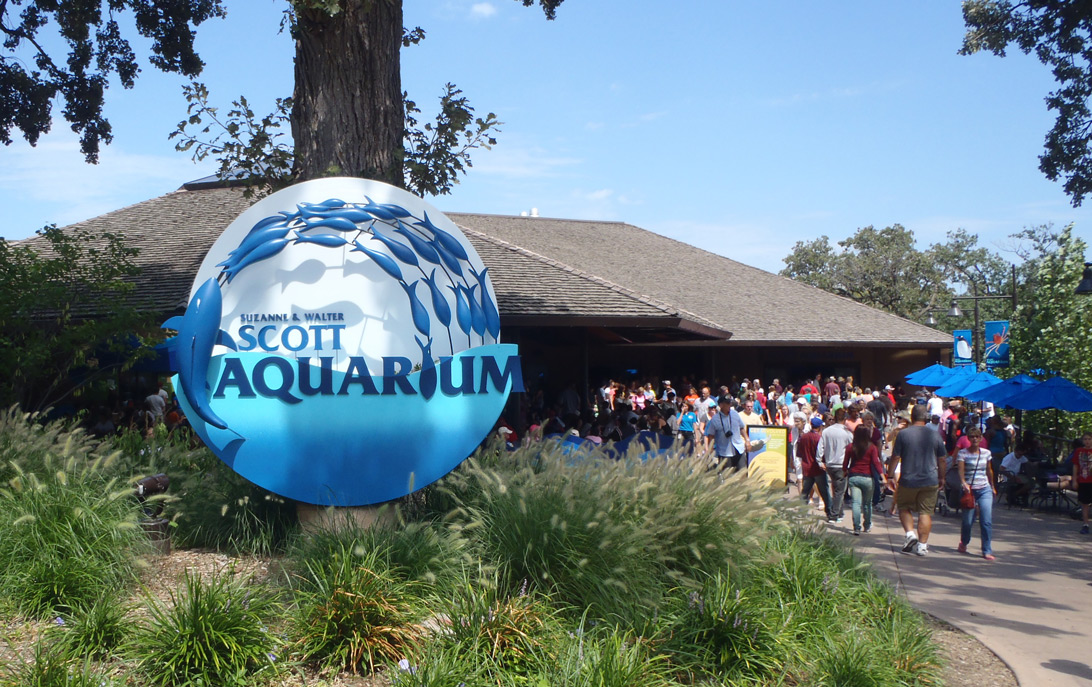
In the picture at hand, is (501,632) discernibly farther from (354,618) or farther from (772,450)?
(772,450)

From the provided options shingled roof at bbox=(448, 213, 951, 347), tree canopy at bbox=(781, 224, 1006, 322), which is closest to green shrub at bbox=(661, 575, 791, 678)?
shingled roof at bbox=(448, 213, 951, 347)

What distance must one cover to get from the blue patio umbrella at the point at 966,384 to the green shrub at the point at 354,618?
52.2ft

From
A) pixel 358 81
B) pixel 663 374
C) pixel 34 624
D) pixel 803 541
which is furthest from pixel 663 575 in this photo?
pixel 663 374

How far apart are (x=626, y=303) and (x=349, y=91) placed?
29.4 feet

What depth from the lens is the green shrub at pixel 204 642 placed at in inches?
179

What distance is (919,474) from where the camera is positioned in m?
10.7

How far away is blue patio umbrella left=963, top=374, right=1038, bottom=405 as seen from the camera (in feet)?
54.3

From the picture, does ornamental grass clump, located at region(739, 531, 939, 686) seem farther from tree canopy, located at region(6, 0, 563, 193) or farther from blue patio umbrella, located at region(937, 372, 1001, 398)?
blue patio umbrella, located at region(937, 372, 1001, 398)

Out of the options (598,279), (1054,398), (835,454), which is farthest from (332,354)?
(1054,398)

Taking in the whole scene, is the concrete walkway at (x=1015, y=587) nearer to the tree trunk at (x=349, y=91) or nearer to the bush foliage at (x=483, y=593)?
the bush foliage at (x=483, y=593)

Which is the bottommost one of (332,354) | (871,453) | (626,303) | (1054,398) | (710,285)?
(871,453)

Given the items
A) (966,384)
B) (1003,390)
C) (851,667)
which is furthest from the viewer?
(966,384)

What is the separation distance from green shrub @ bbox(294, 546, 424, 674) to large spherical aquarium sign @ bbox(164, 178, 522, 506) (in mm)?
1352

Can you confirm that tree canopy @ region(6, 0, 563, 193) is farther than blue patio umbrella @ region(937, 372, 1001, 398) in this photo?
No
